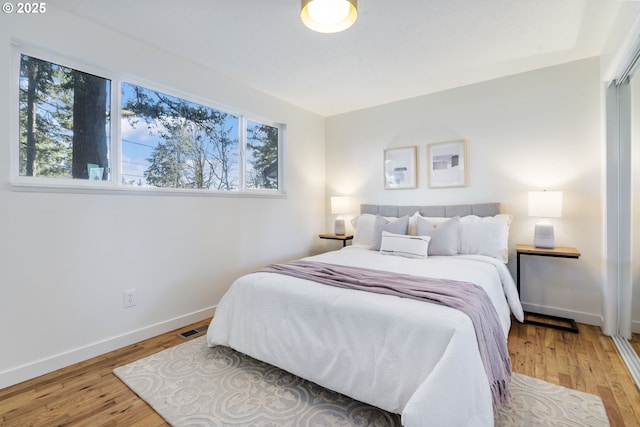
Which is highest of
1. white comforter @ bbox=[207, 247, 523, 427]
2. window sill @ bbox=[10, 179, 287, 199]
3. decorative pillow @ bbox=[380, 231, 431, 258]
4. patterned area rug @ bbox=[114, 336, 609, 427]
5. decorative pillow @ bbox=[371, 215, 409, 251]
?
window sill @ bbox=[10, 179, 287, 199]

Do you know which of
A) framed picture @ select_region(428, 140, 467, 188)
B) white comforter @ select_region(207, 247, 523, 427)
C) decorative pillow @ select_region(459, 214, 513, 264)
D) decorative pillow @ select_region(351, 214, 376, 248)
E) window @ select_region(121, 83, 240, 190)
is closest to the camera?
white comforter @ select_region(207, 247, 523, 427)

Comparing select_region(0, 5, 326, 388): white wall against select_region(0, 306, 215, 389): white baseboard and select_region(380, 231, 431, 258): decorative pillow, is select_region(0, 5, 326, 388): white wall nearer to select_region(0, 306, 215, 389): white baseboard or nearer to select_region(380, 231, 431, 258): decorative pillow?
select_region(0, 306, 215, 389): white baseboard

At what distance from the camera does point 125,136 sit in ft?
8.13

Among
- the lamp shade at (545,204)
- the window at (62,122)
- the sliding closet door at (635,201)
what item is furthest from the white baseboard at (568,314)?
the window at (62,122)

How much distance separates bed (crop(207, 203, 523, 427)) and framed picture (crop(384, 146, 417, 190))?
3.44 feet

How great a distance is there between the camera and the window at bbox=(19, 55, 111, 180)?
2.01 m

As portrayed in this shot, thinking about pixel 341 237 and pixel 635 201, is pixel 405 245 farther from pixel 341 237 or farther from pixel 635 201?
pixel 635 201

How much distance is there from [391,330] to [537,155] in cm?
263

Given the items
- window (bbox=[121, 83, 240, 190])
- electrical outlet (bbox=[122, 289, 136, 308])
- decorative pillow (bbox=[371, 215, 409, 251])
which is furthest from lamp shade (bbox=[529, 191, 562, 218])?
electrical outlet (bbox=[122, 289, 136, 308])

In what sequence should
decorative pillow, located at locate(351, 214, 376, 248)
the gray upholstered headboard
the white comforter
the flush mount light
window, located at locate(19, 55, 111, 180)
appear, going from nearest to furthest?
the white comforter, the flush mount light, window, located at locate(19, 55, 111, 180), the gray upholstered headboard, decorative pillow, located at locate(351, 214, 376, 248)

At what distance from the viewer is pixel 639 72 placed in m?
2.11

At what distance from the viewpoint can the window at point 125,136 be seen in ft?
6.73

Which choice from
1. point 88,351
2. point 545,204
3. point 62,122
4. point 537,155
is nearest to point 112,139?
point 62,122

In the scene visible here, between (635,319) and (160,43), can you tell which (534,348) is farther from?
(160,43)
